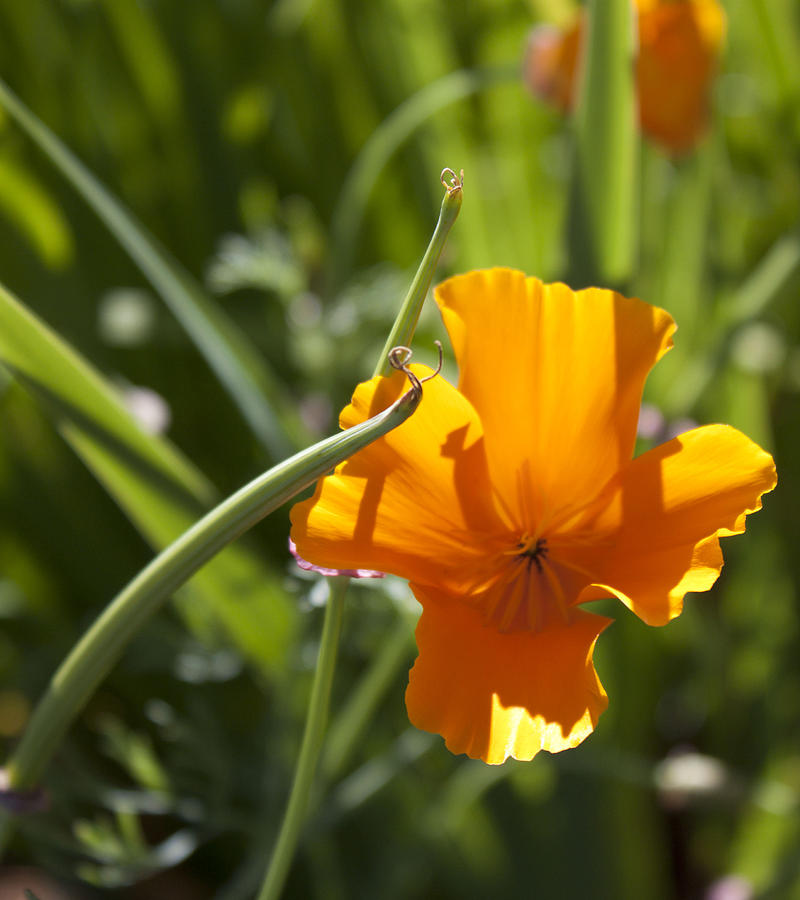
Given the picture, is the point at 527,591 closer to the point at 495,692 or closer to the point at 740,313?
the point at 495,692

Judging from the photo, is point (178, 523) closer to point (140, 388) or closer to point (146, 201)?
point (140, 388)

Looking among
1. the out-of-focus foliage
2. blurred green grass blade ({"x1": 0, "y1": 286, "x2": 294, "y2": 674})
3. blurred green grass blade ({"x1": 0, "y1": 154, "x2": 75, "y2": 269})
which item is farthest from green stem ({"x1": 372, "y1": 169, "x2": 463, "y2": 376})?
blurred green grass blade ({"x1": 0, "y1": 154, "x2": 75, "y2": 269})

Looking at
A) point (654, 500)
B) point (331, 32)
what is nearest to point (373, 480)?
point (654, 500)

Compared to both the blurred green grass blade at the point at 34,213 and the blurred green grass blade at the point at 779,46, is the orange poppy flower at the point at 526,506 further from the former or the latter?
the blurred green grass blade at the point at 779,46

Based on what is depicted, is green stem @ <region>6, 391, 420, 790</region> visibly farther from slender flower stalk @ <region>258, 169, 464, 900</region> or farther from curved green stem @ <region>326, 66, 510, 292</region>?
curved green stem @ <region>326, 66, 510, 292</region>

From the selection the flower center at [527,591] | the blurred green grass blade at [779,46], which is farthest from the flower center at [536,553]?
the blurred green grass blade at [779,46]
